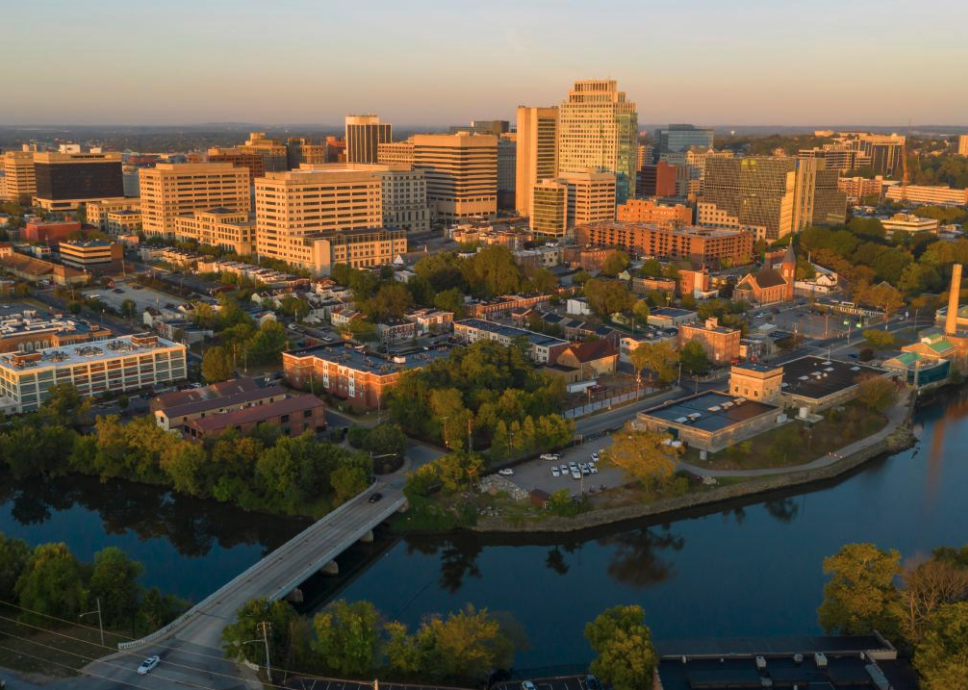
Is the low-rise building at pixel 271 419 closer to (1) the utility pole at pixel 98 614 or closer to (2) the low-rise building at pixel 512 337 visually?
(1) the utility pole at pixel 98 614

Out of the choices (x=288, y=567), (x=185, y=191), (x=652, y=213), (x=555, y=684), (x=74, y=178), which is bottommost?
(x=555, y=684)

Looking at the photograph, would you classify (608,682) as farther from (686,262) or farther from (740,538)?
(686,262)

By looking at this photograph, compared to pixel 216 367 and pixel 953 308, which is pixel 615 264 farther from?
pixel 216 367

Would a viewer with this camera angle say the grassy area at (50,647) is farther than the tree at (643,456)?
No

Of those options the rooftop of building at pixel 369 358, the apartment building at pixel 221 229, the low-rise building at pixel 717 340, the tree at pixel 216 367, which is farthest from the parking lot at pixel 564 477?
the apartment building at pixel 221 229

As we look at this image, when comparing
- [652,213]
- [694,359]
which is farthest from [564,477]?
[652,213]
